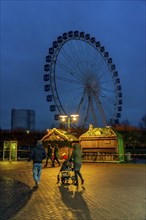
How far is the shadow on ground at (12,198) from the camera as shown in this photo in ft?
22.8

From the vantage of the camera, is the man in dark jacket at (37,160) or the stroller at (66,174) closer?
the man in dark jacket at (37,160)

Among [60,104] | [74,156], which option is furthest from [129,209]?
[60,104]

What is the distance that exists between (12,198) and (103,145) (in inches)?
763

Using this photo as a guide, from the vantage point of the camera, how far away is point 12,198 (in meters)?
8.66

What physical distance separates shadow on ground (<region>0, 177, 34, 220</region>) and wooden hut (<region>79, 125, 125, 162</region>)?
1616 centimetres

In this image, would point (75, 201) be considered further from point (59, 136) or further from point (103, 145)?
point (59, 136)

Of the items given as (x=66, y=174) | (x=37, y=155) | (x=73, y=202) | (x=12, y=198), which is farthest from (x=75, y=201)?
(x=66, y=174)

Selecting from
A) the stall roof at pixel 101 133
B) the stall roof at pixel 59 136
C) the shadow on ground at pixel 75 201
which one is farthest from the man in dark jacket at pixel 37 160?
the stall roof at pixel 101 133

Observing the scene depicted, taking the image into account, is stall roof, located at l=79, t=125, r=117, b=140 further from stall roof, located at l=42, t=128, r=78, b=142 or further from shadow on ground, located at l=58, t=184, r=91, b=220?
shadow on ground, located at l=58, t=184, r=91, b=220

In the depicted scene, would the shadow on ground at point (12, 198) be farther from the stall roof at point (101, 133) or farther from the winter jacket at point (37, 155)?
the stall roof at point (101, 133)

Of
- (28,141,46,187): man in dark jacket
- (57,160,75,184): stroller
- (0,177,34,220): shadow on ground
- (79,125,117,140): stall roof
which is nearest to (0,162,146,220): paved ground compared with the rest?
(0,177,34,220): shadow on ground

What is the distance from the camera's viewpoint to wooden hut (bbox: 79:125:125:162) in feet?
88.0

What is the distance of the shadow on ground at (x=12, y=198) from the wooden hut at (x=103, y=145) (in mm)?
A: 16161

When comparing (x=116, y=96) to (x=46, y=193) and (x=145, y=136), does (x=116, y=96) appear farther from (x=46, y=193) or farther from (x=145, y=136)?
(x=46, y=193)
